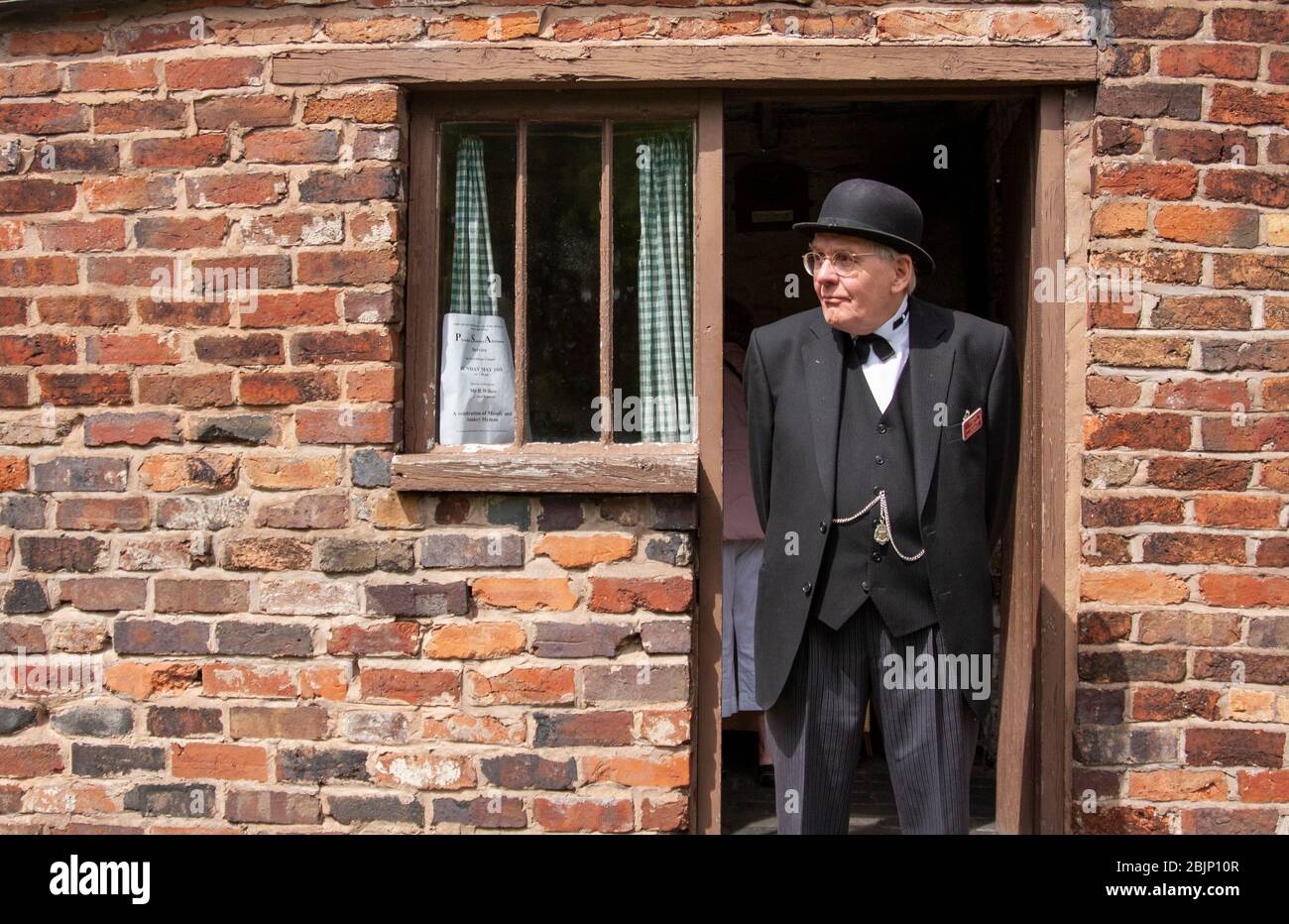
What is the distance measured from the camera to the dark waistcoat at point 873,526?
2820 millimetres

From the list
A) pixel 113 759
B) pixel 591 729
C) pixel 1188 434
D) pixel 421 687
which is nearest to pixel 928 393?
pixel 1188 434

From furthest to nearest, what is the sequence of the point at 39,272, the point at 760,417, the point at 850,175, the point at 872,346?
the point at 850,175, the point at 39,272, the point at 760,417, the point at 872,346

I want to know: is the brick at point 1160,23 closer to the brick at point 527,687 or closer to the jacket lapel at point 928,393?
the jacket lapel at point 928,393

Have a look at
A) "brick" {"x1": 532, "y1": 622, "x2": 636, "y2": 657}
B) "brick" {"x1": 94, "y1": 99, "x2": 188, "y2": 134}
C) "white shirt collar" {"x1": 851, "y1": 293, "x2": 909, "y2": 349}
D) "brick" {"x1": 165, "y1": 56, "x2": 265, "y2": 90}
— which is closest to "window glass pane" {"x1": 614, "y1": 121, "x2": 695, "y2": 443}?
"brick" {"x1": 532, "y1": 622, "x2": 636, "y2": 657}

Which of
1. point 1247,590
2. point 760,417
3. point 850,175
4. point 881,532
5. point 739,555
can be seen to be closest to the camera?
point 881,532

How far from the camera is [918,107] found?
6238 millimetres

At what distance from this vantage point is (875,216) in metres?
2.87

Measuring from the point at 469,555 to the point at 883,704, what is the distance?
1320mm

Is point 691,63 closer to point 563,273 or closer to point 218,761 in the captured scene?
point 563,273

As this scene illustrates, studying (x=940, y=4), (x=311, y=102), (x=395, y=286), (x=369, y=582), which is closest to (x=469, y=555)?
(x=369, y=582)

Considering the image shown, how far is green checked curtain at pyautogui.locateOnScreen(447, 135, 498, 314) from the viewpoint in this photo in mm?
3656

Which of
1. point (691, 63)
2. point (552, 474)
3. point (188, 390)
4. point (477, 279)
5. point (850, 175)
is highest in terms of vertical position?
point (850, 175)

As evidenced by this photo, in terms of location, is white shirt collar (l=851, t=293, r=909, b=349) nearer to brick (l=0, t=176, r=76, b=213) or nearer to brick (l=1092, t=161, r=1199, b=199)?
brick (l=1092, t=161, r=1199, b=199)

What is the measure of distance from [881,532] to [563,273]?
1391 mm
